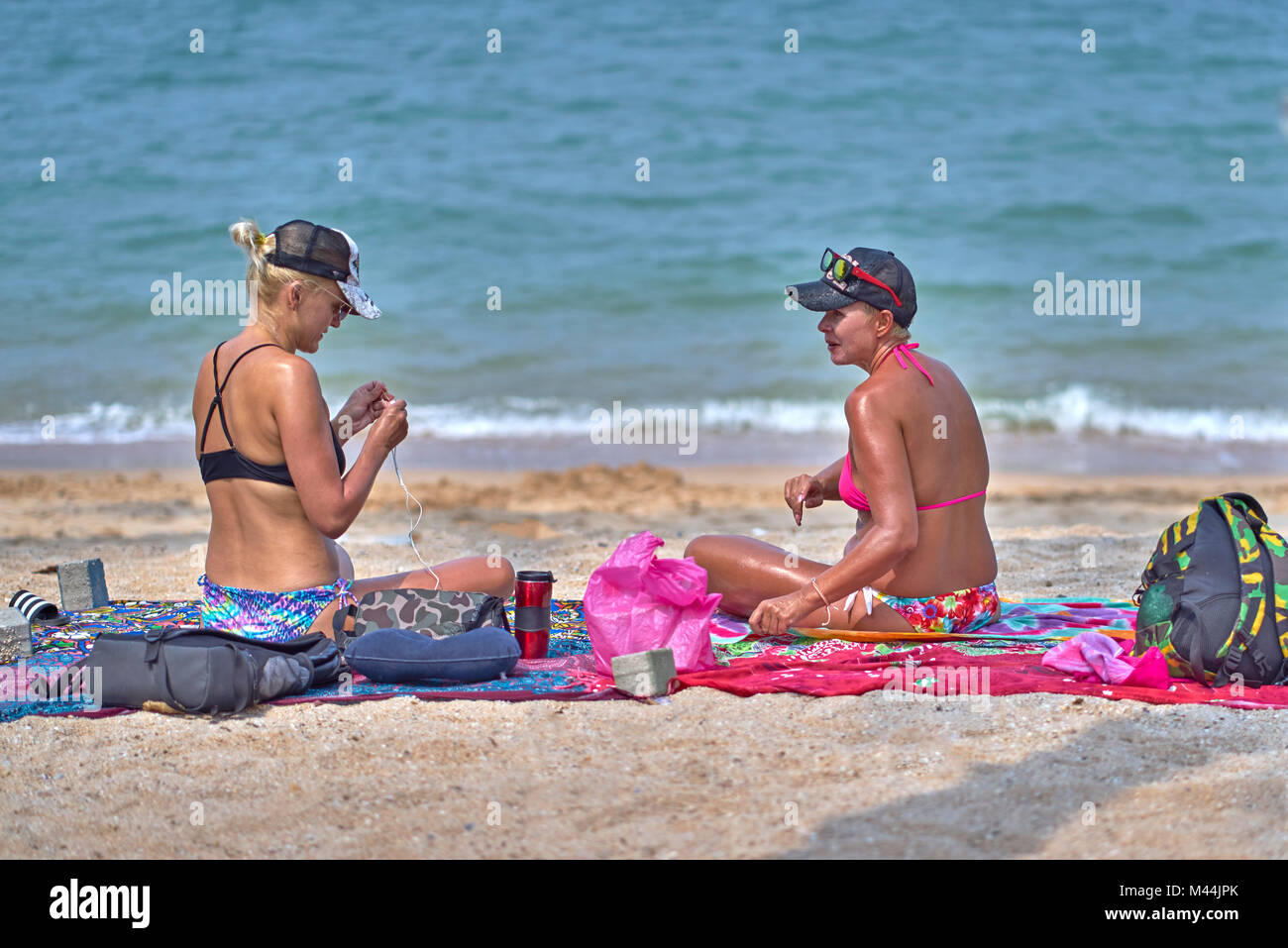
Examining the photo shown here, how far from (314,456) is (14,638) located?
1280 millimetres

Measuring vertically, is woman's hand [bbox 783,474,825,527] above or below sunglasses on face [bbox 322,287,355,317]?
below

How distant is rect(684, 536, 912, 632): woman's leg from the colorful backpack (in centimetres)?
86

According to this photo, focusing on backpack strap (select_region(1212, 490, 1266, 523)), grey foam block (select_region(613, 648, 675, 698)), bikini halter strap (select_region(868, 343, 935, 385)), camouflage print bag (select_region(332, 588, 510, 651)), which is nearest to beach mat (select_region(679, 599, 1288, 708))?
grey foam block (select_region(613, 648, 675, 698))

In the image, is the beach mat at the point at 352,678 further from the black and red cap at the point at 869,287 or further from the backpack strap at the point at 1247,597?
the backpack strap at the point at 1247,597

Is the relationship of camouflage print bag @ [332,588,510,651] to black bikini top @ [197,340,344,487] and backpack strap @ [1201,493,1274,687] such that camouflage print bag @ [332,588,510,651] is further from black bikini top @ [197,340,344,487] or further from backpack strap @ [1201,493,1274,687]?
backpack strap @ [1201,493,1274,687]

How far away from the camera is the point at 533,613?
381 cm

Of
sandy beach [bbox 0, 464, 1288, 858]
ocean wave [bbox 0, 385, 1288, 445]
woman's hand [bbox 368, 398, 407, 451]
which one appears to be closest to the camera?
sandy beach [bbox 0, 464, 1288, 858]

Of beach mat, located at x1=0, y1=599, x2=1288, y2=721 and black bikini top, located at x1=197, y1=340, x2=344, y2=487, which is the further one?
black bikini top, located at x1=197, y1=340, x2=344, y2=487

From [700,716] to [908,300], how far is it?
1547mm

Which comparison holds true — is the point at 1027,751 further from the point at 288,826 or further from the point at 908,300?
the point at 288,826

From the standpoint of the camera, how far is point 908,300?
385 cm

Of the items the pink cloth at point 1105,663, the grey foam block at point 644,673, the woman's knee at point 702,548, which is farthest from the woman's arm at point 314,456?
the pink cloth at point 1105,663

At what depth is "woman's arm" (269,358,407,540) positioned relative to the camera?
340 cm

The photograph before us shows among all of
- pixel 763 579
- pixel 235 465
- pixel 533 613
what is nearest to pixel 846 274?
pixel 763 579
